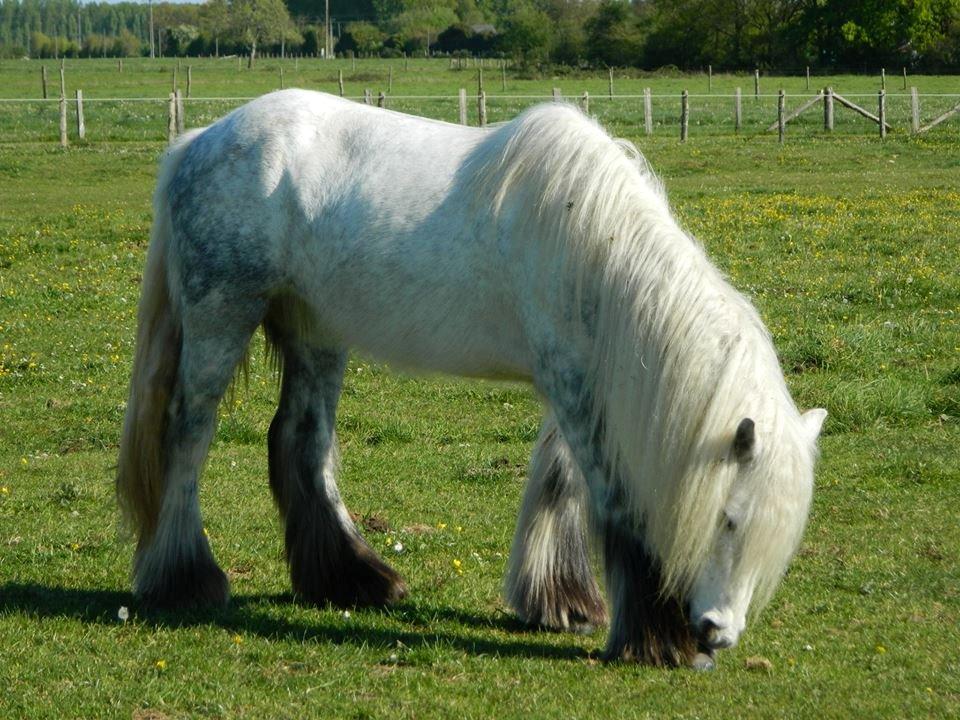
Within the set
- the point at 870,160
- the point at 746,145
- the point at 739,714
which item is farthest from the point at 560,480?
the point at 746,145

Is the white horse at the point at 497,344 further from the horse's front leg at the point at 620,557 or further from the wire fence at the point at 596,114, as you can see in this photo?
the wire fence at the point at 596,114

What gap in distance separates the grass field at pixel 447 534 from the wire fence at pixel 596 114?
654 inches

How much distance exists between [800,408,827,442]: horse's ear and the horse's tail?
9.79ft

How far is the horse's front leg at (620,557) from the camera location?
16.2ft

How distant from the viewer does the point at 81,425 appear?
9016 mm

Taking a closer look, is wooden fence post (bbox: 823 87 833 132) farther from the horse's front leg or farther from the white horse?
the horse's front leg

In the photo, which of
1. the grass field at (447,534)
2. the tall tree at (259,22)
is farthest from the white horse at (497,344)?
the tall tree at (259,22)

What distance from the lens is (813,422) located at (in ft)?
16.2

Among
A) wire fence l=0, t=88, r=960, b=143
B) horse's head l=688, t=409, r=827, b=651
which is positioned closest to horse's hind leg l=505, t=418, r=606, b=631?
horse's head l=688, t=409, r=827, b=651

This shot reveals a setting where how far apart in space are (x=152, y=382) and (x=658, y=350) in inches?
102

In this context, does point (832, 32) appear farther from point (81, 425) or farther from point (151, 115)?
point (81, 425)

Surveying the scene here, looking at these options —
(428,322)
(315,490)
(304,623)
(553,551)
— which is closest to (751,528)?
(553,551)

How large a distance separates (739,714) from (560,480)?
1472mm

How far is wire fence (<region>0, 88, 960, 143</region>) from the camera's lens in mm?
33719
